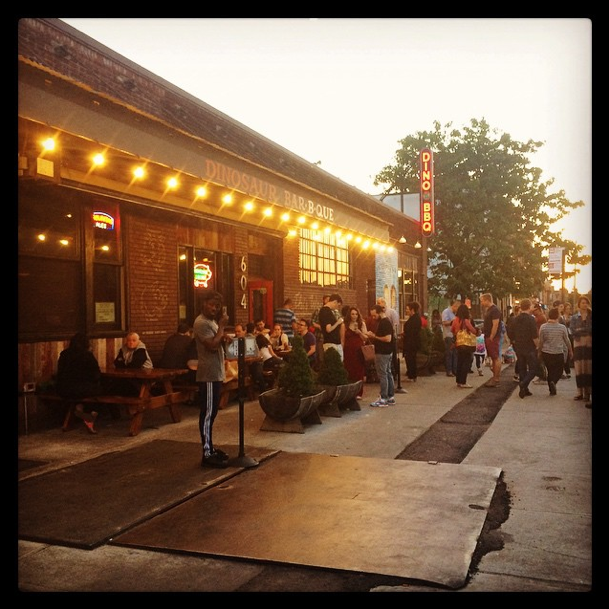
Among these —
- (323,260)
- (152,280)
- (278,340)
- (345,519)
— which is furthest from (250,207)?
(345,519)

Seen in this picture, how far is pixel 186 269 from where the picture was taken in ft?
39.2

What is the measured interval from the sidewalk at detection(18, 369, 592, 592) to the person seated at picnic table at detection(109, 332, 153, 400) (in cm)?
52

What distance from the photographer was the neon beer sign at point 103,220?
31.2 feet

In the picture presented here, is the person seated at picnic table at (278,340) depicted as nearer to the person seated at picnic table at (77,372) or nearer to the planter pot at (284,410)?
the planter pot at (284,410)

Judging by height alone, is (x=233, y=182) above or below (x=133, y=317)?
above

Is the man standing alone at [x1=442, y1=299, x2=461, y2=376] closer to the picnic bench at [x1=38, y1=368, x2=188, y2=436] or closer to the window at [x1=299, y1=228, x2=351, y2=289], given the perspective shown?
the window at [x1=299, y1=228, x2=351, y2=289]

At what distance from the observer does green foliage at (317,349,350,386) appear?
30.6 feet

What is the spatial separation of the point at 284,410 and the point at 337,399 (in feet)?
4.57

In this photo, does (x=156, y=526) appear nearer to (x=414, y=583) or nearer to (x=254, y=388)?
(x=414, y=583)

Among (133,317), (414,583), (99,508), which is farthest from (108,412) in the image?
(414,583)

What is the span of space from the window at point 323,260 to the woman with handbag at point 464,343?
452cm

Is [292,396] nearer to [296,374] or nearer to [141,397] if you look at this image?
[296,374]

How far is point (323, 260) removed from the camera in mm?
18344
